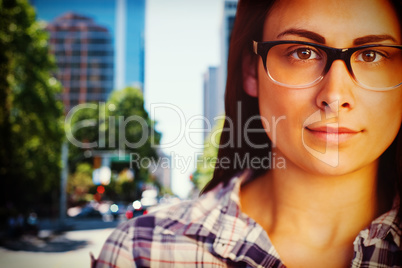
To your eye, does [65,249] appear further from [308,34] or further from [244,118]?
[308,34]

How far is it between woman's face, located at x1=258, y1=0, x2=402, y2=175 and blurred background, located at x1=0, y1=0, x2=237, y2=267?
1.30 ft

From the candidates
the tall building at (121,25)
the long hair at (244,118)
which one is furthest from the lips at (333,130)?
the tall building at (121,25)

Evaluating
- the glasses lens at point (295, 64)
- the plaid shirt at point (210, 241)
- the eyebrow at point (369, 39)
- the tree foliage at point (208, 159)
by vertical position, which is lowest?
the plaid shirt at point (210, 241)

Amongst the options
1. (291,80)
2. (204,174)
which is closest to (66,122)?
(204,174)

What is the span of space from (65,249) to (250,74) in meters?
1.35

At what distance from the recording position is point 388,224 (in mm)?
1516

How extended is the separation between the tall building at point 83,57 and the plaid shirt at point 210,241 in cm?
75

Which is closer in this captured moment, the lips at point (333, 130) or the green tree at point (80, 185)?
the lips at point (333, 130)

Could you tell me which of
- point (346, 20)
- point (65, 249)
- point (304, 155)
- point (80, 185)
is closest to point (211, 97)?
point (304, 155)

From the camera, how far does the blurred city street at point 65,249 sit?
1.69 metres

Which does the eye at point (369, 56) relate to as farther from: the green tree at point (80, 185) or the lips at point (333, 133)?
the green tree at point (80, 185)

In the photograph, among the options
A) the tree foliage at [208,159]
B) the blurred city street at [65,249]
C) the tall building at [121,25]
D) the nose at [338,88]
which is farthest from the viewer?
the tall building at [121,25]

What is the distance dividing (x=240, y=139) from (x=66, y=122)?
934 mm

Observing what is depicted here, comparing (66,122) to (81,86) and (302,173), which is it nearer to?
(81,86)
